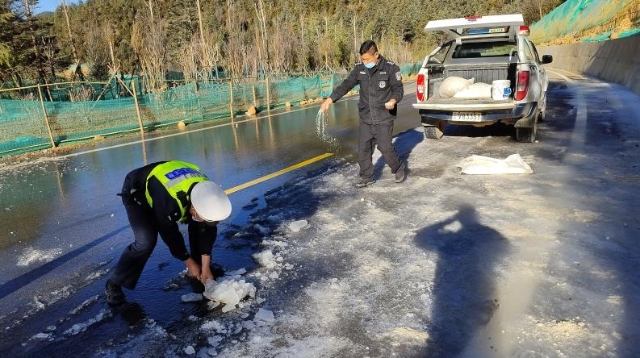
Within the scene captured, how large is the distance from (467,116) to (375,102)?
94.0 inches

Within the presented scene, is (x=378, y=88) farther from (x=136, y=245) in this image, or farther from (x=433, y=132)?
(x=136, y=245)

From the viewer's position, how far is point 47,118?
10562mm

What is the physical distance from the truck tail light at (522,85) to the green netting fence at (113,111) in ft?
30.7

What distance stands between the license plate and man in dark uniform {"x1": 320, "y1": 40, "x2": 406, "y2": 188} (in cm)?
209

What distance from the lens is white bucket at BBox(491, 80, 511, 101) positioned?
272 inches

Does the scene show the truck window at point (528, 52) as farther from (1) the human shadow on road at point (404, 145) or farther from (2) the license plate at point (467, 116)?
(1) the human shadow on road at point (404, 145)

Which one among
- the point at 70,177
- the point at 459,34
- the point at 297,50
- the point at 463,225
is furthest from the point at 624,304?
the point at 297,50

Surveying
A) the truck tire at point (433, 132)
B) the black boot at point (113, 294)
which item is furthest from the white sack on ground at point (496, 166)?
the black boot at point (113, 294)

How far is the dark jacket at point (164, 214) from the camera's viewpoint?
9.36 feet

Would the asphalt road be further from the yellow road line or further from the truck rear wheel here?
the truck rear wheel

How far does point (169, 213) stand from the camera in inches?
112

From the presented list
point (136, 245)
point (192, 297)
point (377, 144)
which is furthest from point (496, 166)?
point (136, 245)

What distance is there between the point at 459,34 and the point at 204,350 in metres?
7.47

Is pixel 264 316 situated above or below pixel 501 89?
below
